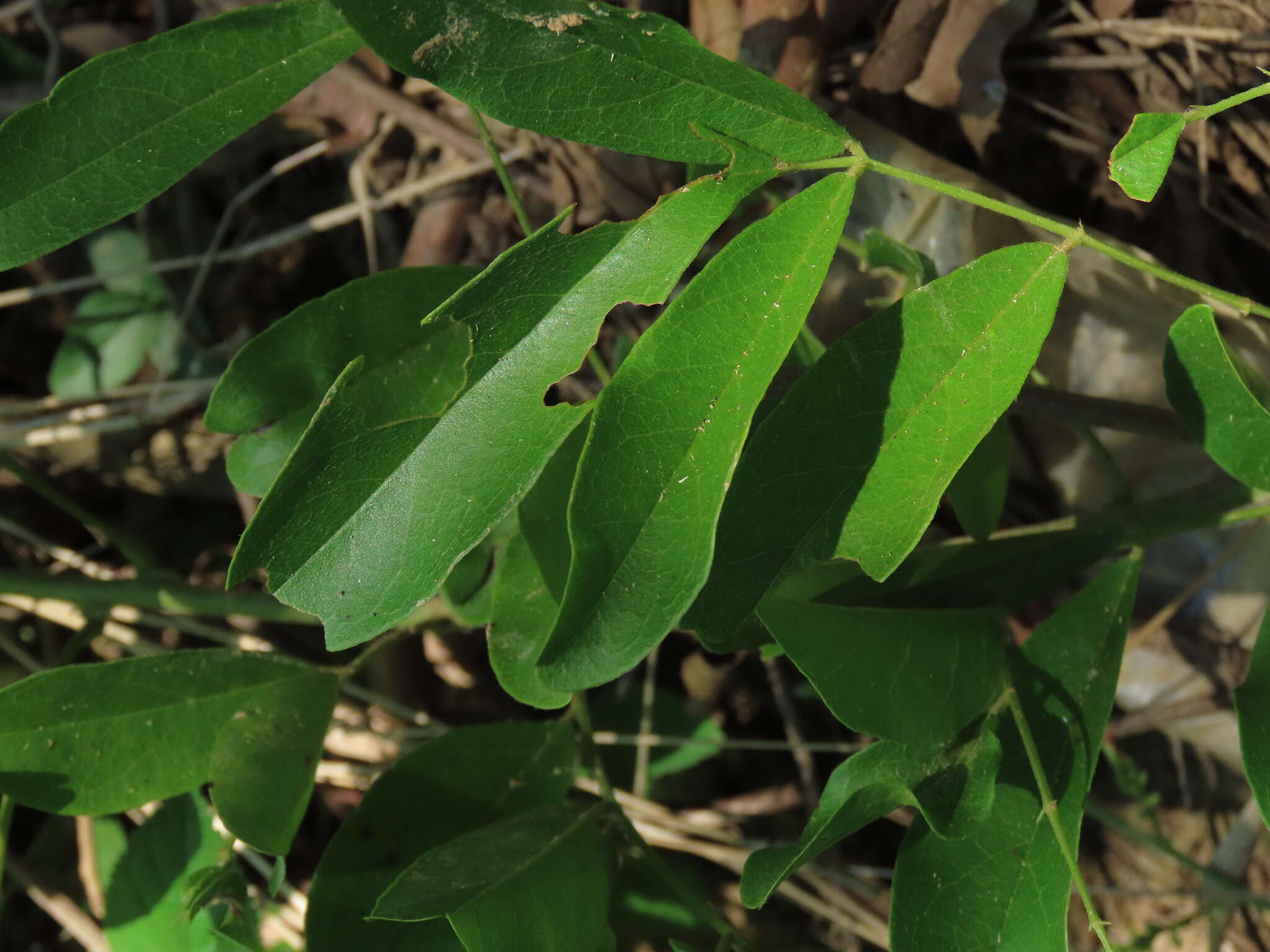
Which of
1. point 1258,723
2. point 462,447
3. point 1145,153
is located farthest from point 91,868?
point 1145,153

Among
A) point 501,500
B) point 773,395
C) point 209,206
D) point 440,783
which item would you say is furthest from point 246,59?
point 209,206

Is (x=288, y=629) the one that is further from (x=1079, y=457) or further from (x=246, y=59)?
(x=1079, y=457)

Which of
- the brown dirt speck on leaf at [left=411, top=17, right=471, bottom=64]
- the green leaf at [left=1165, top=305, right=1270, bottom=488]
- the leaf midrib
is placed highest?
the brown dirt speck on leaf at [left=411, top=17, right=471, bottom=64]

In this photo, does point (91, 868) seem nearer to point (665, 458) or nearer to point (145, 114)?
point (145, 114)

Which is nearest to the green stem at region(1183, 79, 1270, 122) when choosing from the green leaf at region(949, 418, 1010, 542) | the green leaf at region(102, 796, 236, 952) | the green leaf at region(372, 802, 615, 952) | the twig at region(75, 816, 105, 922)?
the green leaf at region(949, 418, 1010, 542)

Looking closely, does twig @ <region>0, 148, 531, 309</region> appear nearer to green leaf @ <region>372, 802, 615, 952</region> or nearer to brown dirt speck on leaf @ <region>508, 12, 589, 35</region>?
brown dirt speck on leaf @ <region>508, 12, 589, 35</region>

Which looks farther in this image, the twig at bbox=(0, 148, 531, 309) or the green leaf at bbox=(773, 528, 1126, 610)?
the twig at bbox=(0, 148, 531, 309)

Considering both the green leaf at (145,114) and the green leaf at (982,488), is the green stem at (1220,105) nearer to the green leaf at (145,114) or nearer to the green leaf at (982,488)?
the green leaf at (982,488)
